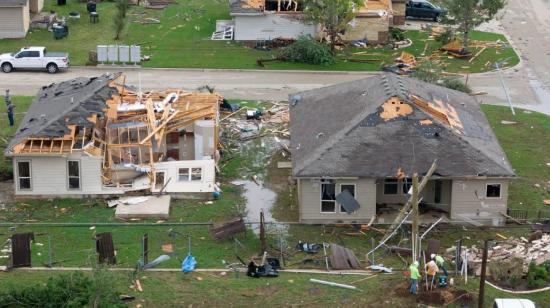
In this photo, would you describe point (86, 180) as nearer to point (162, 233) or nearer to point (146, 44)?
point (162, 233)

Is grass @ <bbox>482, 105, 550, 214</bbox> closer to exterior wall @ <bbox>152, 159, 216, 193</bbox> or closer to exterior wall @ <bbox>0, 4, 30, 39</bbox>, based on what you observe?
exterior wall @ <bbox>152, 159, 216, 193</bbox>

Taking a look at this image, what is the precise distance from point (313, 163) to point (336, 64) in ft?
73.1

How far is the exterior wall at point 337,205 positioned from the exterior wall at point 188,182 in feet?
14.0

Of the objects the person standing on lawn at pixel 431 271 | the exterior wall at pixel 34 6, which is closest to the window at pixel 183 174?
the person standing on lawn at pixel 431 271

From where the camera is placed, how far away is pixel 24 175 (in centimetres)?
3881

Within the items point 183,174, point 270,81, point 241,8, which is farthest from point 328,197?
point 241,8

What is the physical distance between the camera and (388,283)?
3055 cm

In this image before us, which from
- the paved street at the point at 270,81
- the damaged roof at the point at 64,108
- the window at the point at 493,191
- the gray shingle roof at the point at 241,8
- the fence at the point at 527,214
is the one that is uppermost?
the gray shingle roof at the point at 241,8

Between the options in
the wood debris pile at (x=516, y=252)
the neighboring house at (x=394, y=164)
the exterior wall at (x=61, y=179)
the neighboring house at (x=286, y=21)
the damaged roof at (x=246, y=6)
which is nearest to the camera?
the wood debris pile at (x=516, y=252)

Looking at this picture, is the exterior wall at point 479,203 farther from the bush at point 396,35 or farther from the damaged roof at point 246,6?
the bush at point 396,35

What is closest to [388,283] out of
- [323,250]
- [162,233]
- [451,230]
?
[323,250]

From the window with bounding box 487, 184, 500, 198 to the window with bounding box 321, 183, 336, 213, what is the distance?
5.65m

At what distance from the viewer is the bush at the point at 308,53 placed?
189 ft

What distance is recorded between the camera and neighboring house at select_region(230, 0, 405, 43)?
6025 cm
